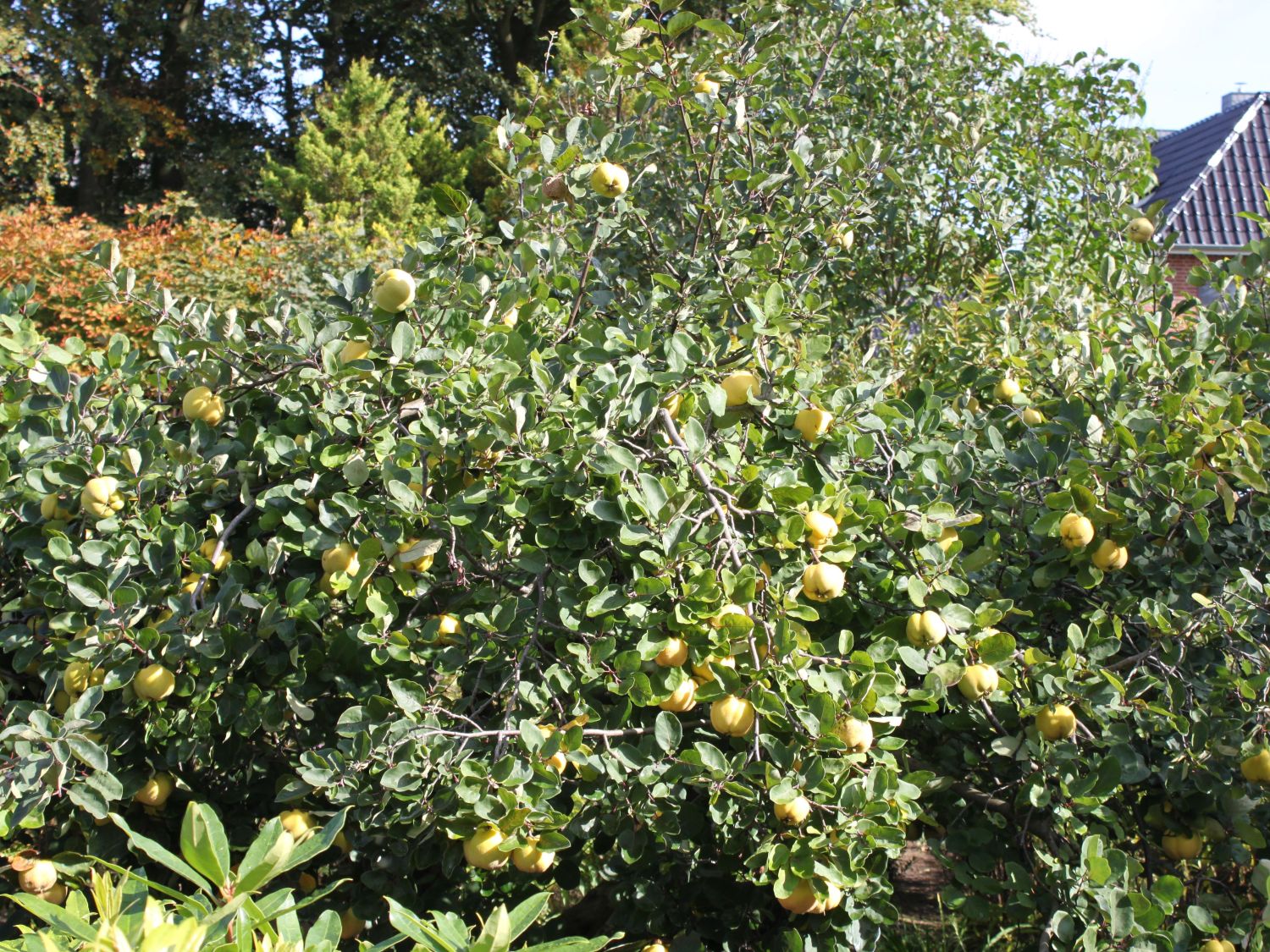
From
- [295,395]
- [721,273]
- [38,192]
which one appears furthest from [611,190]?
[38,192]

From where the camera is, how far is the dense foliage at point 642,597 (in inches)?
63.7

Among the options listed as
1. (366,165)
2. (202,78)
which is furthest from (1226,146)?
(202,78)

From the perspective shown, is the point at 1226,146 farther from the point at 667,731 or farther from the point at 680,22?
the point at 667,731

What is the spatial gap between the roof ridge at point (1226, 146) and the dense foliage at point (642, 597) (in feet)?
47.8

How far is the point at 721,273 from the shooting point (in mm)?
2188

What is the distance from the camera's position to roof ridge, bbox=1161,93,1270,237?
14.8 meters

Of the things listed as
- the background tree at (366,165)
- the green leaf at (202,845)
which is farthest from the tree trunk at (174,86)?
the green leaf at (202,845)

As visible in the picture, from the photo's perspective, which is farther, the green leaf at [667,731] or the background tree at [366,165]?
the background tree at [366,165]

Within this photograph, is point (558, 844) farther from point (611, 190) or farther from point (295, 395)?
point (611, 190)

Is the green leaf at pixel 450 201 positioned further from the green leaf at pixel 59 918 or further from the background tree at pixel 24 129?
the background tree at pixel 24 129

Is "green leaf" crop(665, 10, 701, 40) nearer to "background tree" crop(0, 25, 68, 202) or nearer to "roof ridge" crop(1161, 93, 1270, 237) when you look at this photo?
"background tree" crop(0, 25, 68, 202)

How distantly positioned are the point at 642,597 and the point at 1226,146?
684 inches

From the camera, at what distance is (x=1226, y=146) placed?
15.5m

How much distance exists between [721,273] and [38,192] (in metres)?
13.7
